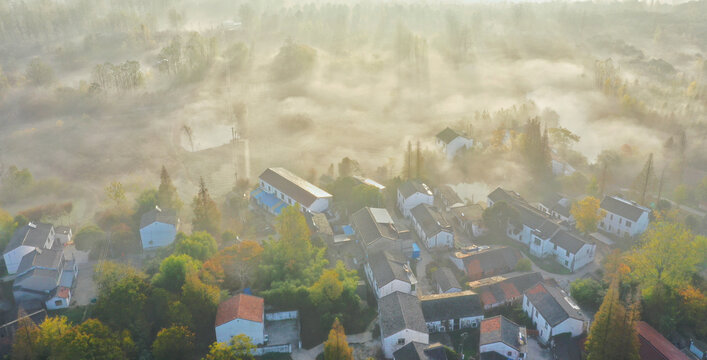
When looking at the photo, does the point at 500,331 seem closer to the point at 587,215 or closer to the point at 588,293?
the point at 588,293

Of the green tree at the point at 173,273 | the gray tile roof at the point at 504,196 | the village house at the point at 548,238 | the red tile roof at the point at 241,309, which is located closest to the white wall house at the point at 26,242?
the green tree at the point at 173,273

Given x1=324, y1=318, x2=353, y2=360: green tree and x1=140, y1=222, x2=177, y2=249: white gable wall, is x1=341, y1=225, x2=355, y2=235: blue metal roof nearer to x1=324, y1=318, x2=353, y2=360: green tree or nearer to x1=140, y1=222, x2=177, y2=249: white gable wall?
x1=140, y1=222, x2=177, y2=249: white gable wall

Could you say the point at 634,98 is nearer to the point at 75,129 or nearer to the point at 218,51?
the point at 218,51

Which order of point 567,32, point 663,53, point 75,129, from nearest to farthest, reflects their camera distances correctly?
point 75,129 < point 663,53 < point 567,32

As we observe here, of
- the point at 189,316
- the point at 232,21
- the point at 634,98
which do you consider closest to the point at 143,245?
the point at 189,316

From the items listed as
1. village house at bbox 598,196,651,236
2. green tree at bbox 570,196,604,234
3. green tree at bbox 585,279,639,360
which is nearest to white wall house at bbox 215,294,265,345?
green tree at bbox 585,279,639,360

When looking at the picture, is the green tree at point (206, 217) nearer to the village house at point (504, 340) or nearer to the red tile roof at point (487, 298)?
the red tile roof at point (487, 298)
